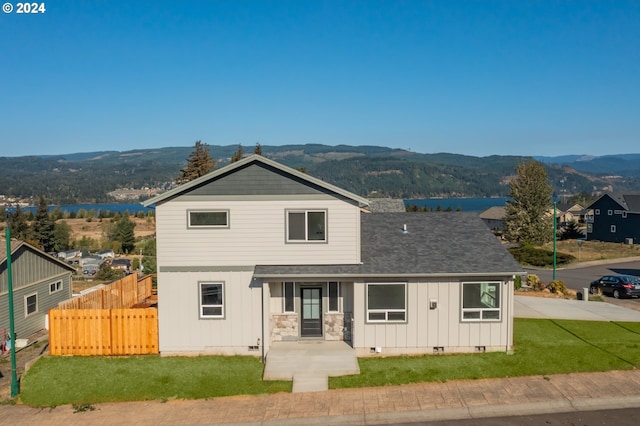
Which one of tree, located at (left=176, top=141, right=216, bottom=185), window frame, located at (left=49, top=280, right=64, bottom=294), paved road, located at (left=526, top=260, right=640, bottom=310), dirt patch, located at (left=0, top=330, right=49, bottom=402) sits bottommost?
paved road, located at (left=526, top=260, right=640, bottom=310)

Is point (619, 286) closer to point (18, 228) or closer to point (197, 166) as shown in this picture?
point (197, 166)

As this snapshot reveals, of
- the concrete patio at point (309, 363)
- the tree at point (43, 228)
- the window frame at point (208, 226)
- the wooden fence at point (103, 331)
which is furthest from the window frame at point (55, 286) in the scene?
the tree at point (43, 228)

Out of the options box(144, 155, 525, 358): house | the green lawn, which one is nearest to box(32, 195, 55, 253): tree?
the green lawn

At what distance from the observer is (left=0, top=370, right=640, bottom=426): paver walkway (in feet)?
43.0

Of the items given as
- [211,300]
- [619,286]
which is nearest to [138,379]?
[211,300]

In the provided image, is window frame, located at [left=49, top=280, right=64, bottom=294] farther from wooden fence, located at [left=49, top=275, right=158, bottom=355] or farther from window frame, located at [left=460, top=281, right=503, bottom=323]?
window frame, located at [left=460, top=281, right=503, bottom=323]

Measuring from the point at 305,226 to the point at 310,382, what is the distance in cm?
536

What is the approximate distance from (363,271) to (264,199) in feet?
14.1

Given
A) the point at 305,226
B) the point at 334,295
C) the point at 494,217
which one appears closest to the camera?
the point at 305,226

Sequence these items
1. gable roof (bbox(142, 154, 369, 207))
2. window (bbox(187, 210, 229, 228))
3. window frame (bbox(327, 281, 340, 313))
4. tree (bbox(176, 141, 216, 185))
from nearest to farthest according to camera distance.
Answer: gable roof (bbox(142, 154, 369, 207)), window (bbox(187, 210, 229, 228)), window frame (bbox(327, 281, 340, 313)), tree (bbox(176, 141, 216, 185))

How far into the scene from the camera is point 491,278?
17391mm

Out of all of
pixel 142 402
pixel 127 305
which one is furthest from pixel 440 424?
pixel 127 305

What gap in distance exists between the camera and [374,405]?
13688mm

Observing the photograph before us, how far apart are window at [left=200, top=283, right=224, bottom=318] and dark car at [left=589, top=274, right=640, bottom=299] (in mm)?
23918
